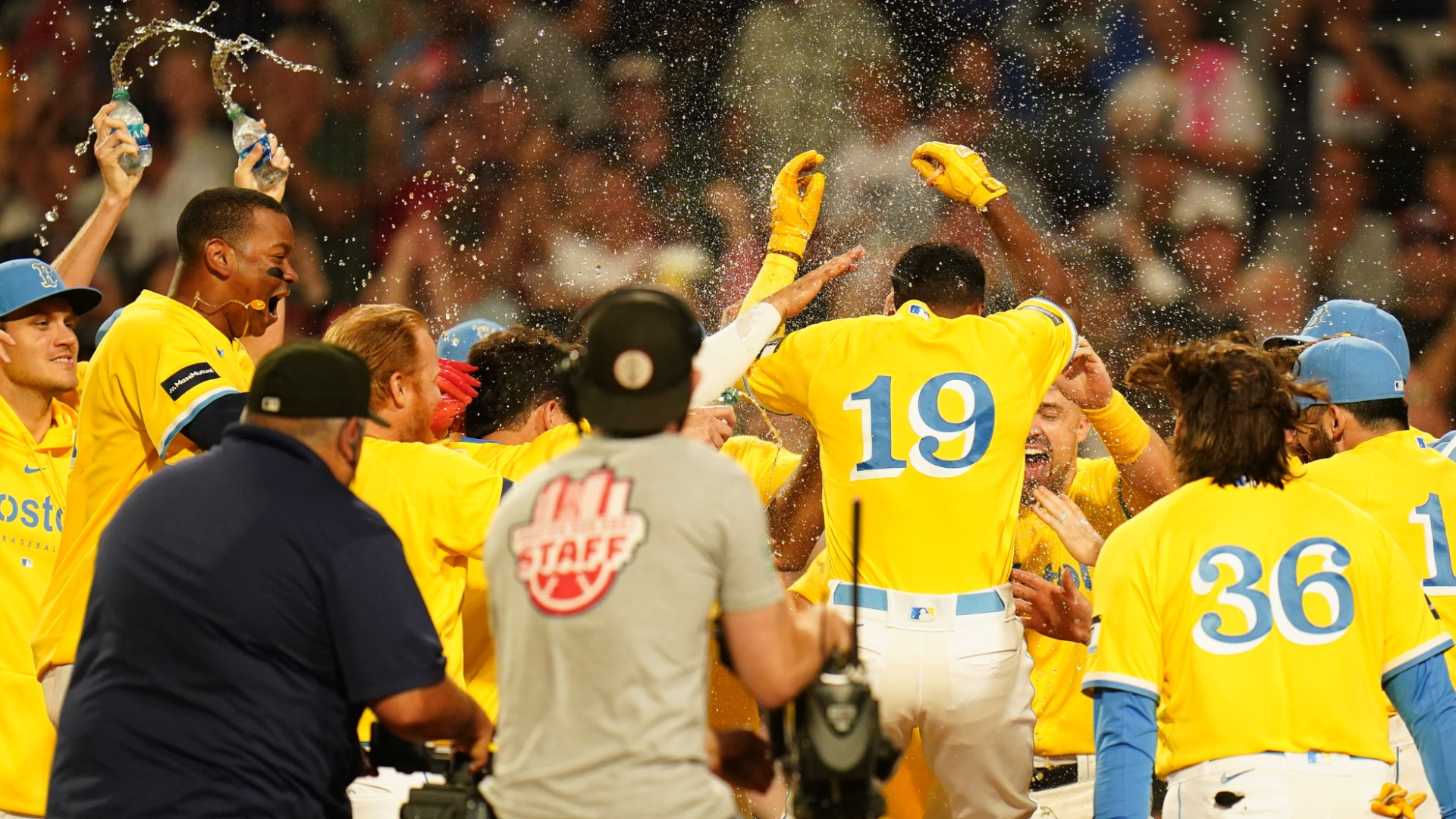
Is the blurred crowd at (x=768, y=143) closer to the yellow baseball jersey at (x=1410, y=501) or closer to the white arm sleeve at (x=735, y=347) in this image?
the yellow baseball jersey at (x=1410, y=501)

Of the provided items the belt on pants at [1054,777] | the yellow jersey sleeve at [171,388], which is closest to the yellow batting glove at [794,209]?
the yellow jersey sleeve at [171,388]

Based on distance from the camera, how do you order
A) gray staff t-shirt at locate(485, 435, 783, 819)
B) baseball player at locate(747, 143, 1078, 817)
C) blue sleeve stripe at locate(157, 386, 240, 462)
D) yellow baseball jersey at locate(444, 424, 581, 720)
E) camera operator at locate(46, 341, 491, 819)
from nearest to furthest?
gray staff t-shirt at locate(485, 435, 783, 819) → camera operator at locate(46, 341, 491, 819) → blue sleeve stripe at locate(157, 386, 240, 462) → yellow baseball jersey at locate(444, 424, 581, 720) → baseball player at locate(747, 143, 1078, 817)

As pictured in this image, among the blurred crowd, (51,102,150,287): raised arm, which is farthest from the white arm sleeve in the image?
the blurred crowd

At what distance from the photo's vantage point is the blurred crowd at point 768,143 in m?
7.54

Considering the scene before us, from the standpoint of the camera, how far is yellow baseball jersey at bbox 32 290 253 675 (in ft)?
11.9

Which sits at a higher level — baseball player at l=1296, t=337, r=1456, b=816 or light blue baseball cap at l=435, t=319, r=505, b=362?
light blue baseball cap at l=435, t=319, r=505, b=362

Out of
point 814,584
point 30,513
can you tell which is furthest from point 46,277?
point 814,584

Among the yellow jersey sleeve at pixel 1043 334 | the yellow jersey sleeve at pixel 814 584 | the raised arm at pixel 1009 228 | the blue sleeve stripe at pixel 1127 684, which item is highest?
the raised arm at pixel 1009 228

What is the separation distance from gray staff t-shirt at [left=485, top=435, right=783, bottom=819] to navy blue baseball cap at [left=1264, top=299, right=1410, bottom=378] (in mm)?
3081

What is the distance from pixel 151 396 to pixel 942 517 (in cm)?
207

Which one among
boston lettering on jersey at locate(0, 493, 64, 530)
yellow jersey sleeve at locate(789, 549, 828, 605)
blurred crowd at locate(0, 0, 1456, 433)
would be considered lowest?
yellow jersey sleeve at locate(789, 549, 828, 605)

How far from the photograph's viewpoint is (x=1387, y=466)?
157 inches

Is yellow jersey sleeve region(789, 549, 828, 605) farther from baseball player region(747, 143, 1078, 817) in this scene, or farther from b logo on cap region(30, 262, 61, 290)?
b logo on cap region(30, 262, 61, 290)

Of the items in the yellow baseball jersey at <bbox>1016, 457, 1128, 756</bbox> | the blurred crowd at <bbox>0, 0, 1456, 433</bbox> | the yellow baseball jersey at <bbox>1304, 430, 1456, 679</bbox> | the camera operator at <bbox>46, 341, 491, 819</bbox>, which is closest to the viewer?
the camera operator at <bbox>46, 341, 491, 819</bbox>
